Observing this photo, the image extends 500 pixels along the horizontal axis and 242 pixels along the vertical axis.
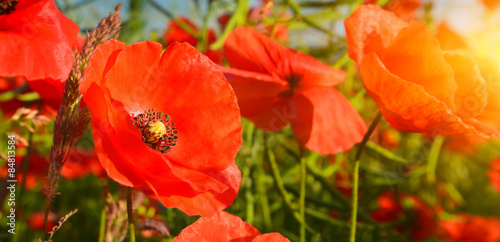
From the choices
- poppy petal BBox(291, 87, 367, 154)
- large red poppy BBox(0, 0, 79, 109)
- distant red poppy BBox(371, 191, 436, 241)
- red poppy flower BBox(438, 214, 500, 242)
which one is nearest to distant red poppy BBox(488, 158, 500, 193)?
red poppy flower BBox(438, 214, 500, 242)

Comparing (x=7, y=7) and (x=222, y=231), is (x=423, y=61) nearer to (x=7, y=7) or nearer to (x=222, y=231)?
(x=222, y=231)

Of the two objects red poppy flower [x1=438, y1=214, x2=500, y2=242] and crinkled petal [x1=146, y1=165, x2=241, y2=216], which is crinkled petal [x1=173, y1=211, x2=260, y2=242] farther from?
red poppy flower [x1=438, y1=214, x2=500, y2=242]

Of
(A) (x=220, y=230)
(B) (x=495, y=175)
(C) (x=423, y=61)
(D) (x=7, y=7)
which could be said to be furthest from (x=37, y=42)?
(B) (x=495, y=175)

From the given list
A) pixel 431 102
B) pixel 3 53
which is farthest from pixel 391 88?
pixel 3 53

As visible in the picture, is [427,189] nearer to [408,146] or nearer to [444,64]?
[408,146]

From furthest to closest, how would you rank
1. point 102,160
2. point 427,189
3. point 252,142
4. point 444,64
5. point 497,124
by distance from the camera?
point 497,124 → point 427,189 → point 252,142 → point 444,64 → point 102,160

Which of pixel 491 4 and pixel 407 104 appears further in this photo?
pixel 491 4
